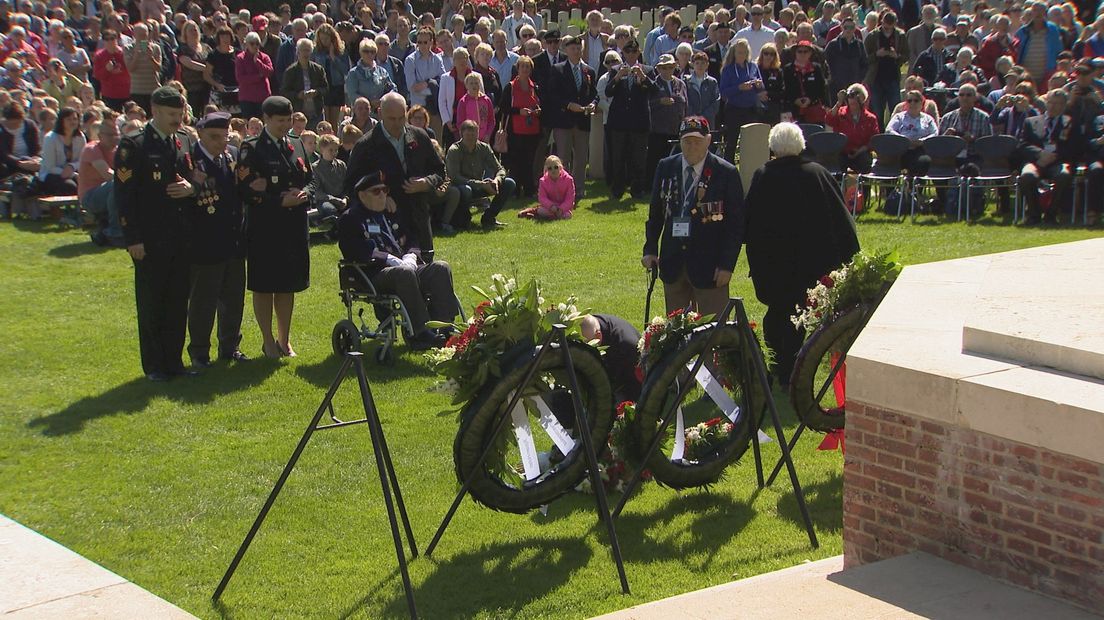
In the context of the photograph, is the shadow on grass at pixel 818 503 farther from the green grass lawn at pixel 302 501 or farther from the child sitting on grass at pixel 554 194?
the child sitting on grass at pixel 554 194

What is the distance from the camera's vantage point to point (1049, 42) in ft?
61.5

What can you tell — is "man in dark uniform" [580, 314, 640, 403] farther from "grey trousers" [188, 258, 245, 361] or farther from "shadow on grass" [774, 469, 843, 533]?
"grey trousers" [188, 258, 245, 361]

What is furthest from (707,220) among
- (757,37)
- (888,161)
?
(757,37)

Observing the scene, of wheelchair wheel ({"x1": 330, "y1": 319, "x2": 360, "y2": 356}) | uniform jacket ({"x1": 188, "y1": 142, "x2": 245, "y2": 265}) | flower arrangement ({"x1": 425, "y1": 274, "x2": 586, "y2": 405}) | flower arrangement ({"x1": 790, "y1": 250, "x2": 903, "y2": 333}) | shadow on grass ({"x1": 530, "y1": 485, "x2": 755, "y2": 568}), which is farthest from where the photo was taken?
wheelchair wheel ({"x1": 330, "y1": 319, "x2": 360, "y2": 356})

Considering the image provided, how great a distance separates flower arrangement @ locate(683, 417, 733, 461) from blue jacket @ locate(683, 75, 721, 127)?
36.7 feet

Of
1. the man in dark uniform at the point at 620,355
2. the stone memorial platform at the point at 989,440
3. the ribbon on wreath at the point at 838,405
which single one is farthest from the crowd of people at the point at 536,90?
the stone memorial platform at the point at 989,440

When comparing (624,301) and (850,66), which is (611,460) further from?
(850,66)

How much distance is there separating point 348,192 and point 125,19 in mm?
12561

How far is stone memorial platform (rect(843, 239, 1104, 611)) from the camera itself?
5.11 m

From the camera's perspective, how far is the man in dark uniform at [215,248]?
1016 cm

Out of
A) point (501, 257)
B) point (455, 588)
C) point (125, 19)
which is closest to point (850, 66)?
point (501, 257)

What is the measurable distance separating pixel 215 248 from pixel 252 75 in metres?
9.23

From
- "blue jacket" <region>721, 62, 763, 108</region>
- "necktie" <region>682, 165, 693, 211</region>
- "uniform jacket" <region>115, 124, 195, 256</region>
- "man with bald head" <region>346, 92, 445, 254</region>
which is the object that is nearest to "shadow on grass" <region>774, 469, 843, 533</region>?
"necktie" <region>682, 165, 693, 211</region>

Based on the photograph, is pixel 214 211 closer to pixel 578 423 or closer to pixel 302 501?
pixel 302 501
